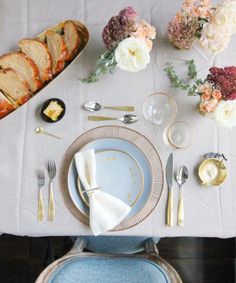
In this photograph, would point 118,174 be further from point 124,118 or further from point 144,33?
point 144,33

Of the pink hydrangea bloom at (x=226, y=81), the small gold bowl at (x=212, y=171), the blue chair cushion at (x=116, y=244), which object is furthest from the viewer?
the blue chair cushion at (x=116, y=244)

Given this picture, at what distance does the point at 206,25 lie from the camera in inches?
39.4

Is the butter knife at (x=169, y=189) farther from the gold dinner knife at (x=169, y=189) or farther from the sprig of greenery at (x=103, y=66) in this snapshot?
the sprig of greenery at (x=103, y=66)

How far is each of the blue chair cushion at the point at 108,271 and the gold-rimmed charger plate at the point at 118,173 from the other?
242 millimetres

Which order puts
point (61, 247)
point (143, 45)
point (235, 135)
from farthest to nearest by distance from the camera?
1. point (61, 247)
2. point (235, 135)
3. point (143, 45)

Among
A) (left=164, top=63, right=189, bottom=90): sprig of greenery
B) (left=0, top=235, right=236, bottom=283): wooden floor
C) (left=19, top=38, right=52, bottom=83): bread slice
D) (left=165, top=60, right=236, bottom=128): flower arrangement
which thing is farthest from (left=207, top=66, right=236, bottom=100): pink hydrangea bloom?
(left=0, top=235, right=236, bottom=283): wooden floor

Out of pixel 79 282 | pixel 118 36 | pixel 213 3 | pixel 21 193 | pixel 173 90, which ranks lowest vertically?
pixel 79 282

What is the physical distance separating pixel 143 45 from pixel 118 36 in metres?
0.08

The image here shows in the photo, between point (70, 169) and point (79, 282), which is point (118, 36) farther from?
point (79, 282)

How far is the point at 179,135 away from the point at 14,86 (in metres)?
0.50

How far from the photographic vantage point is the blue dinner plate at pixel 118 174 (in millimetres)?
1046

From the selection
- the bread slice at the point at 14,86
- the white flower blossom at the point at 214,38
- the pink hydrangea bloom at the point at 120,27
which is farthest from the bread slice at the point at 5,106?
the white flower blossom at the point at 214,38

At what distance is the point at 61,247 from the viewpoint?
5.16 ft

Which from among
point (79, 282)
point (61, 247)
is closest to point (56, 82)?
point (79, 282)
